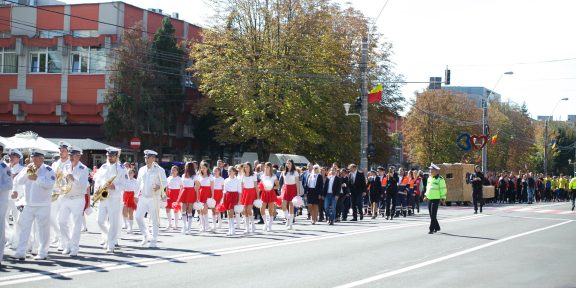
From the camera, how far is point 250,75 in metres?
45.0

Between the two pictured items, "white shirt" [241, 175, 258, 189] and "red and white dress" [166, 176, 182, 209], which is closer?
"white shirt" [241, 175, 258, 189]

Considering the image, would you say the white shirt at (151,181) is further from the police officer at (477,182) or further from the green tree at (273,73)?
the green tree at (273,73)

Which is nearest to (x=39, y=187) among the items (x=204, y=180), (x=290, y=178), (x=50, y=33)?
(x=204, y=180)

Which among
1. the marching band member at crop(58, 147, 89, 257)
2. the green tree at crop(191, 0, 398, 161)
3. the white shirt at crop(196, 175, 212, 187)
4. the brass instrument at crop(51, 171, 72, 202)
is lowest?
the marching band member at crop(58, 147, 89, 257)

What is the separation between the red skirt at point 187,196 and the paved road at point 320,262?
899 mm

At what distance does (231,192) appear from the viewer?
19.4 meters

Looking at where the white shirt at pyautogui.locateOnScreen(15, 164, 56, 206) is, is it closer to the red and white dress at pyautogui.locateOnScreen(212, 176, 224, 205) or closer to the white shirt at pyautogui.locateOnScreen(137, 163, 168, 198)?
the white shirt at pyautogui.locateOnScreen(137, 163, 168, 198)

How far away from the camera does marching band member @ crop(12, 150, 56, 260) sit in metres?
12.4

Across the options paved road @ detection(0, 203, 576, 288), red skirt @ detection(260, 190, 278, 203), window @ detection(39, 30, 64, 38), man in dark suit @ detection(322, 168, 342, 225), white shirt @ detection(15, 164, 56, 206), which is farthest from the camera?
window @ detection(39, 30, 64, 38)

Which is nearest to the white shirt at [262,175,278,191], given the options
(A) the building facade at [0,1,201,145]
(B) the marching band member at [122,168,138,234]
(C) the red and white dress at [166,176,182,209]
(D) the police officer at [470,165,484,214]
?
(C) the red and white dress at [166,176,182,209]

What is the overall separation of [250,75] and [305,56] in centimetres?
359

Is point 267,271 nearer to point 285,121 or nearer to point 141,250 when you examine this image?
point 141,250

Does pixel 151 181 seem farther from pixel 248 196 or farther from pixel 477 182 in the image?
pixel 477 182

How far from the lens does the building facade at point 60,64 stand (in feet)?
174
